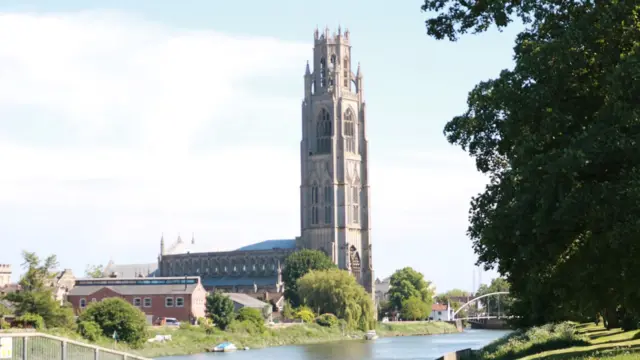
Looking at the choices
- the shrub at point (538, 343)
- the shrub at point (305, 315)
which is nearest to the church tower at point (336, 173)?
the shrub at point (305, 315)

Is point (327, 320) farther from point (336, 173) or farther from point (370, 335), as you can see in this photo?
point (336, 173)

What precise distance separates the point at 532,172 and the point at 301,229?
128 metres

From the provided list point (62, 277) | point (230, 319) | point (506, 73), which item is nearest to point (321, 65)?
point (62, 277)

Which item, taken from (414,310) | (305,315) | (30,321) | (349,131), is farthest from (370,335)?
(30,321)

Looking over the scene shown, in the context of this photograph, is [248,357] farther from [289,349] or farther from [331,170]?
[331,170]

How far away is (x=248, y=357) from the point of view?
7138 centimetres

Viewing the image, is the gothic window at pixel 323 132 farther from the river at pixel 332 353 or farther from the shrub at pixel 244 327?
the river at pixel 332 353

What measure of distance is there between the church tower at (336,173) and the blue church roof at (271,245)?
8680 millimetres

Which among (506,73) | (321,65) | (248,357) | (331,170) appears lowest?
(248,357)

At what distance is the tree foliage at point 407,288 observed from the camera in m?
147

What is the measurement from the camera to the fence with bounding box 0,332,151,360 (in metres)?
22.9

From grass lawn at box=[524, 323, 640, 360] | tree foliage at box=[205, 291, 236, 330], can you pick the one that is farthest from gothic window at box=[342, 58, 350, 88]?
grass lawn at box=[524, 323, 640, 360]

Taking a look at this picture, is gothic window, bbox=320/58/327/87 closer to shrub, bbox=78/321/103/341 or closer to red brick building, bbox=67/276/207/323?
red brick building, bbox=67/276/207/323

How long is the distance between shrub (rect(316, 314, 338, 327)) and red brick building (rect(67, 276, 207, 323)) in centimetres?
1103
